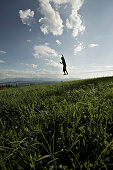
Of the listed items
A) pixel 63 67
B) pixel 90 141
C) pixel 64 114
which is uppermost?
pixel 63 67

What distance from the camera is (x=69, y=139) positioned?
108 cm

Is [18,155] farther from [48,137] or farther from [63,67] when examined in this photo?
[63,67]

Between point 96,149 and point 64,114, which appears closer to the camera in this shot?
point 96,149

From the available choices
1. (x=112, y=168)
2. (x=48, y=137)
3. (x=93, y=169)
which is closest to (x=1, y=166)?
(x=48, y=137)

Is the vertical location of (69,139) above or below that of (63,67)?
below

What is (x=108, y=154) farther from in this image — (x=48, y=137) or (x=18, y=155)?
(x=18, y=155)

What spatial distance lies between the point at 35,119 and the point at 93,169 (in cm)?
107

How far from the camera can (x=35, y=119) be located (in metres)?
1.61

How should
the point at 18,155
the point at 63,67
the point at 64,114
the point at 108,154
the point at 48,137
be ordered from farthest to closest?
the point at 63,67 → the point at 64,114 → the point at 48,137 → the point at 18,155 → the point at 108,154

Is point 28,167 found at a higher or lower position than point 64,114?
lower

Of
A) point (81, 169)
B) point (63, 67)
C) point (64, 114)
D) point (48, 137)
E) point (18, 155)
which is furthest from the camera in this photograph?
point (63, 67)

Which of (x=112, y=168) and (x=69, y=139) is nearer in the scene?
(x=112, y=168)

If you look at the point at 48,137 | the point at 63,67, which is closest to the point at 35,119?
the point at 48,137

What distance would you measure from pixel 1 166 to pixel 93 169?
0.81 meters
